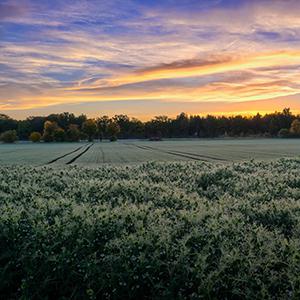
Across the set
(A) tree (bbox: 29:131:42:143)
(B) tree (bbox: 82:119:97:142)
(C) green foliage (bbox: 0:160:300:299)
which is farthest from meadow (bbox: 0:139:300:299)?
(B) tree (bbox: 82:119:97:142)

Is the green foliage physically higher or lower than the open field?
higher

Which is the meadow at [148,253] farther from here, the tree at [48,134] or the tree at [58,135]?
the tree at [48,134]

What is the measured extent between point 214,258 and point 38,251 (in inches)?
→ 124

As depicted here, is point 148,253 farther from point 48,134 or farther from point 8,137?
point 8,137

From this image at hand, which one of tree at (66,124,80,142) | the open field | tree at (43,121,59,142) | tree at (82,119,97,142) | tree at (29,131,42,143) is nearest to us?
the open field

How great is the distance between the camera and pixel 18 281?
7.21 meters

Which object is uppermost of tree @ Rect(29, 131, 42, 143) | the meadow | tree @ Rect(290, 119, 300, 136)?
tree @ Rect(290, 119, 300, 136)

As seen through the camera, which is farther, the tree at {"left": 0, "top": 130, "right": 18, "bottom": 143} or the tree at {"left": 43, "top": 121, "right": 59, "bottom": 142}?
the tree at {"left": 43, "top": 121, "right": 59, "bottom": 142}

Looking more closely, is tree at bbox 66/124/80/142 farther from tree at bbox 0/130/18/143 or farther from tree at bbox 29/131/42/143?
tree at bbox 0/130/18/143

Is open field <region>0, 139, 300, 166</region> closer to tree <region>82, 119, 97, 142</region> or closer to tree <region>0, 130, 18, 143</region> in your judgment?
tree <region>0, 130, 18, 143</region>

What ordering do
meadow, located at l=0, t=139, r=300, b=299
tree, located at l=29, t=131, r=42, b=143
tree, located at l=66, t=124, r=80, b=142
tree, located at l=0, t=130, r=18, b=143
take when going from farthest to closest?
tree, located at l=29, t=131, r=42, b=143
tree, located at l=66, t=124, r=80, b=142
tree, located at l=0, t=130, r=18, b=143
meadow, located at l=0, t=139, r=300, b=299

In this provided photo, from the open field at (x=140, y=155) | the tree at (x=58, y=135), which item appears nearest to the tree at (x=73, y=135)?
the tree at (x=58, y=135)

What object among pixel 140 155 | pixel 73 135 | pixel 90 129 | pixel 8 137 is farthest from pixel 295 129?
pixel 140 155

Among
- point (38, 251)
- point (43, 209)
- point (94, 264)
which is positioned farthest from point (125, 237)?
point (43, 209)
